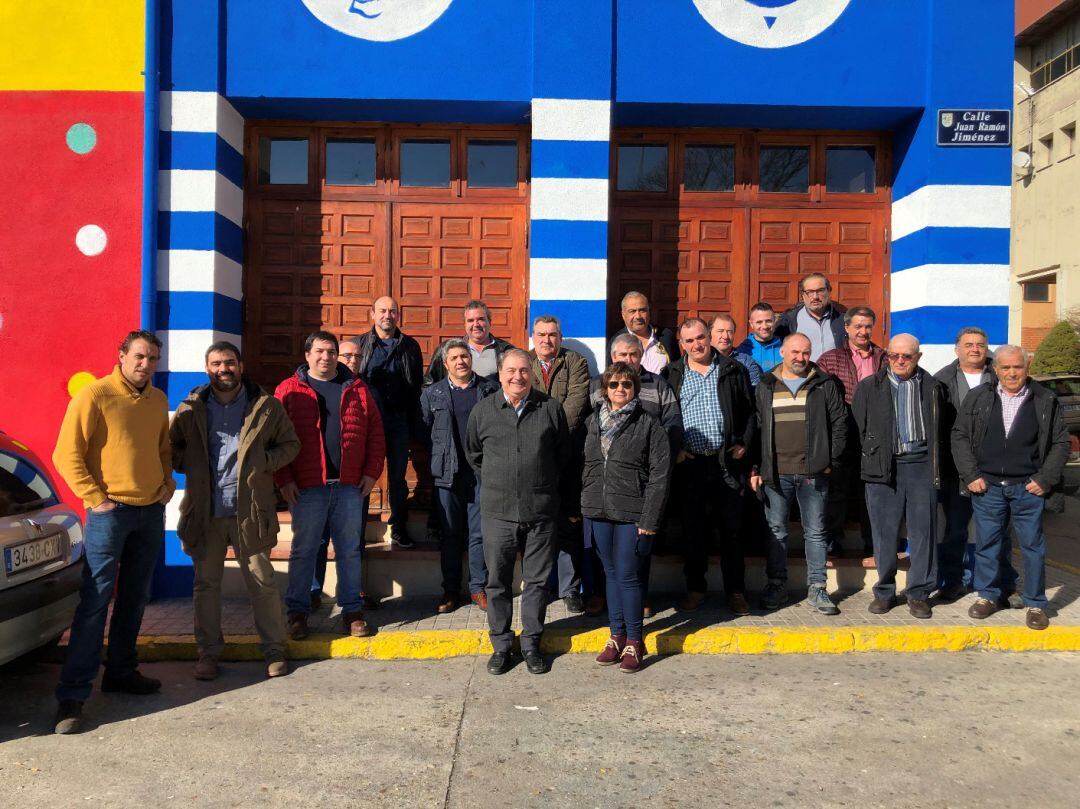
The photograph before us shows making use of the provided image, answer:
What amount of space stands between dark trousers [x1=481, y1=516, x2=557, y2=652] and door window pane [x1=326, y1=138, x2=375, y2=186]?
373 cm

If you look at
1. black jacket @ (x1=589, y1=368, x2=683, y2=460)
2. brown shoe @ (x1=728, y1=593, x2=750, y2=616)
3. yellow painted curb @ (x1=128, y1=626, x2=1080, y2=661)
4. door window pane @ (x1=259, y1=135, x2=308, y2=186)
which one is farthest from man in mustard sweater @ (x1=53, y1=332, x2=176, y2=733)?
brown shoe @ (x1=728, y1=593, x2=750, y2=616)

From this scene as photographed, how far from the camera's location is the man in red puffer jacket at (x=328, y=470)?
5.14 meters

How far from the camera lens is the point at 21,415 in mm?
6238

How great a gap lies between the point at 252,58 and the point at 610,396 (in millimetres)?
4224

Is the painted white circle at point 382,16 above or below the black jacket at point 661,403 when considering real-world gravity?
above

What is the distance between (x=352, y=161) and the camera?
7.11 meters

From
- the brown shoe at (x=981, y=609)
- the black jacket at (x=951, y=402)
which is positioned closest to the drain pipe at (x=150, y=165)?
the black jacket at (x=951, y=402)

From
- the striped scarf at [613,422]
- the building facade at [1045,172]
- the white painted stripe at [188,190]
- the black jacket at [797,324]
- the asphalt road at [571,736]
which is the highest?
the building facade at [1045,172]

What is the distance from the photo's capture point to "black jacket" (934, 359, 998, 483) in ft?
18.8

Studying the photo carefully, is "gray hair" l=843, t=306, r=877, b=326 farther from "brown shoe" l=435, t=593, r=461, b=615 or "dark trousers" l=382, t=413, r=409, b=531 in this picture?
"brown shoe" l=435, t=593, r=461, b=615

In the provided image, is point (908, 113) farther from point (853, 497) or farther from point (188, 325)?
point (188, 325)

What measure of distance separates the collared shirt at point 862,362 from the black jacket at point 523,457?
255cm

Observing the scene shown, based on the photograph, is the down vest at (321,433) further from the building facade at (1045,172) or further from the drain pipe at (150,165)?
the building facade at (1045,172)

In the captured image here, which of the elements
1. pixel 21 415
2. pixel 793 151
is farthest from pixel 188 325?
pixel 793 151
